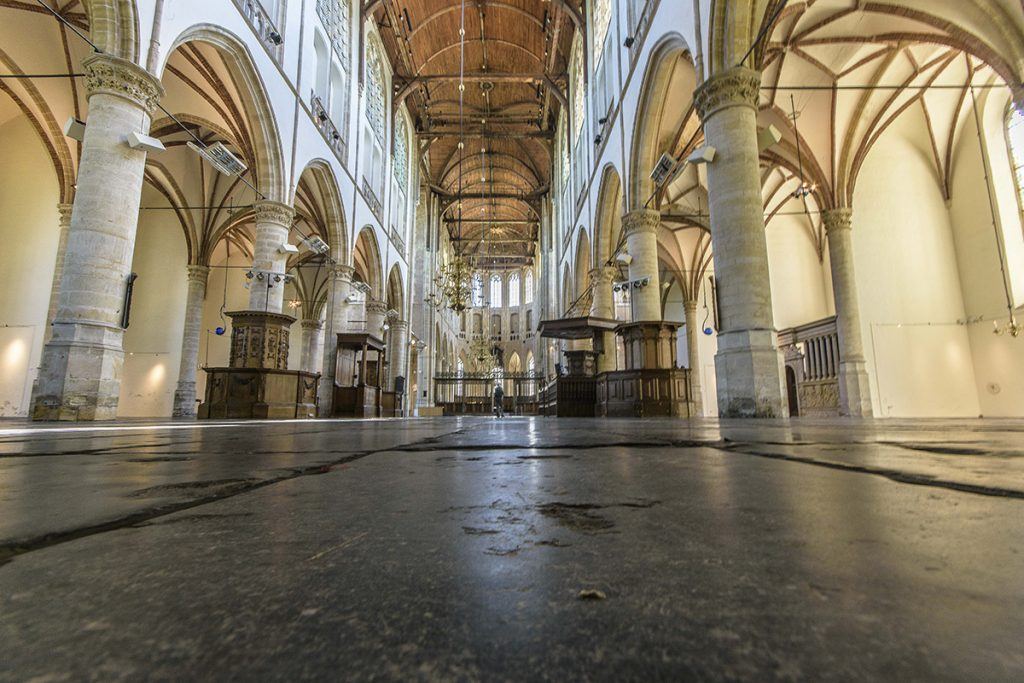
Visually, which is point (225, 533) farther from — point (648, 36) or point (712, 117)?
point (648, 36)

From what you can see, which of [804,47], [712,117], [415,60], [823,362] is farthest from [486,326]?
[712,117]

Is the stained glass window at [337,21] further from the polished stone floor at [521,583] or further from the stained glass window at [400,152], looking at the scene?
the polished stone floor at [521,583]

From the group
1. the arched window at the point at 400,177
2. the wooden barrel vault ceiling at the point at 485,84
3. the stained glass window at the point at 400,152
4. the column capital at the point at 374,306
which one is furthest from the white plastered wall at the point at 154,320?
the wooden barrel vault ceiling at the point at 485,84

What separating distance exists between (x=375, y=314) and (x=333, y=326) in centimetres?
403

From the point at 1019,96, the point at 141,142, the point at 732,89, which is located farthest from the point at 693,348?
the point at 141,142

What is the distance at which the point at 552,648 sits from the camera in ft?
0.86

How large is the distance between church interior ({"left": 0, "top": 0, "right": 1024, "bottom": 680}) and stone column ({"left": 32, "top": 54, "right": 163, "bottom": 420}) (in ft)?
0.14

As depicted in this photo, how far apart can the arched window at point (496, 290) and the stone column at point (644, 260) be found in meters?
34.0

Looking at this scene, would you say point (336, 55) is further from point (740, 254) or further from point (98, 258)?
point (740, 254)

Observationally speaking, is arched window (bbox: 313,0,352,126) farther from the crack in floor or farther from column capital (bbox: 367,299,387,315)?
the crack in floor

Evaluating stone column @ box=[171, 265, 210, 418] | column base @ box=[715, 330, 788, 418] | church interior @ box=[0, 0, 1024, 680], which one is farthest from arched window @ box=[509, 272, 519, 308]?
column base @ box=[715, 330, 788, 418]

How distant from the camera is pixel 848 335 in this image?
13133 millimetres

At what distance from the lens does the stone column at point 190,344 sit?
1582 cm

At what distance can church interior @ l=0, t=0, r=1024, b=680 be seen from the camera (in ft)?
1.00
